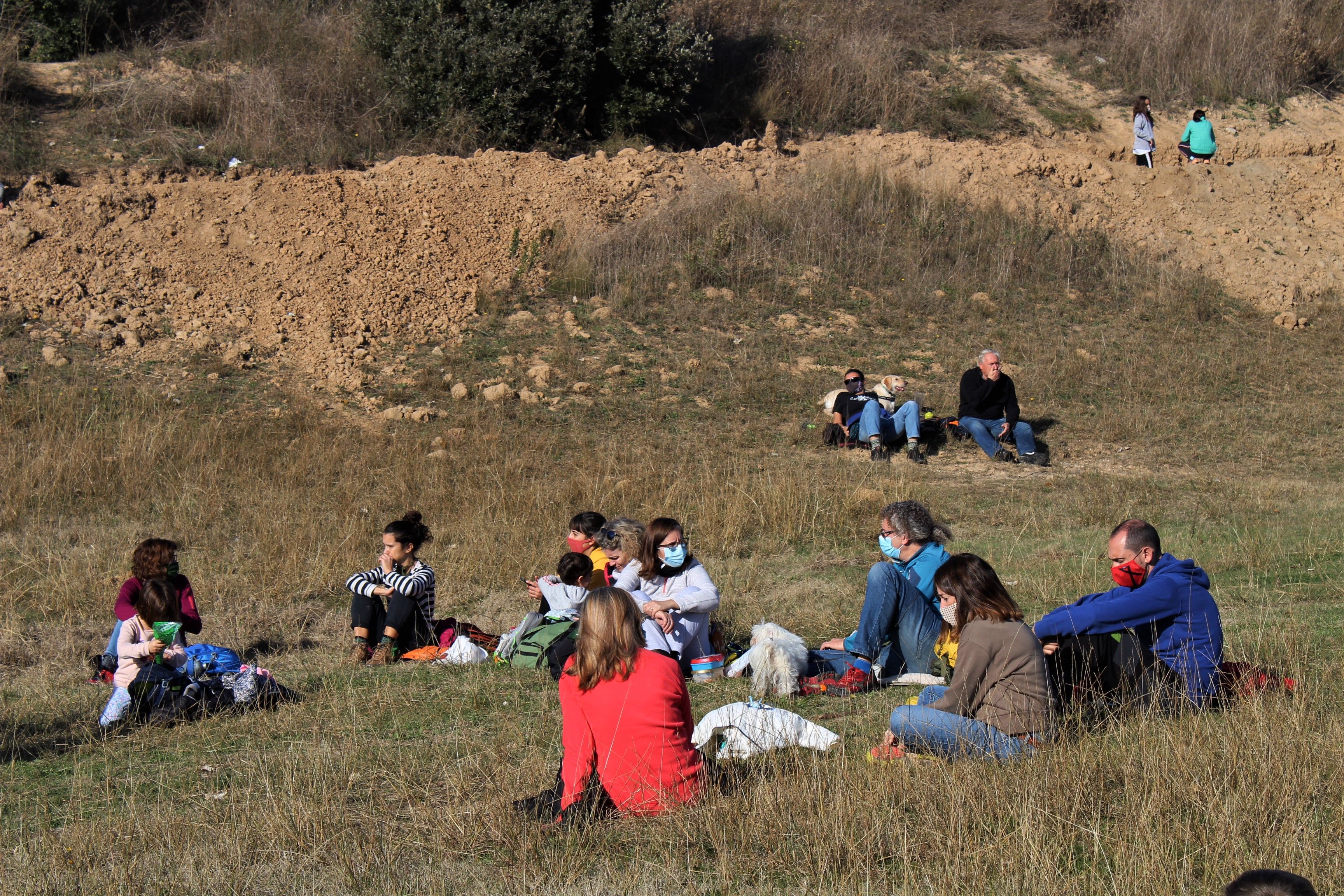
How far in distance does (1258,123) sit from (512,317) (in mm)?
15497

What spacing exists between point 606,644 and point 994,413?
9.91 meters

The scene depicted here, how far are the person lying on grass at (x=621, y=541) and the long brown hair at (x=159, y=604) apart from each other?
247cm

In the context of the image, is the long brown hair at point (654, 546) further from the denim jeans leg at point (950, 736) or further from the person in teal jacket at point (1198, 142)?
the person in teal jacket at point (1198, 142)

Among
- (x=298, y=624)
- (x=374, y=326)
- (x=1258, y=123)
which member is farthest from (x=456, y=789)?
(x=1258, y=123)

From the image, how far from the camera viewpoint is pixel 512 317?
→ 15.7 meters

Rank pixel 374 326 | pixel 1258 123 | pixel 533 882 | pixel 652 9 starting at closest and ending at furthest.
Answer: pixel 533 882 < pixel 374 326 < pixel 652 9 < pixel 1258 123

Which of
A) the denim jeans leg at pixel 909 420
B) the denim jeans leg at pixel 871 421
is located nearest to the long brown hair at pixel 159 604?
the denim jeans leg at pixel 871 421

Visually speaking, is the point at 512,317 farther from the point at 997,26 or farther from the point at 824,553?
the point at 997,26

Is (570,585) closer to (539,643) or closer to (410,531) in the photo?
(539,643)

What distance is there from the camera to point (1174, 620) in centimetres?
520

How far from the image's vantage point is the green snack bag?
19.3 feet

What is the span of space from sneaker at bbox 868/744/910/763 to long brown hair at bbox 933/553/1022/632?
602 mm

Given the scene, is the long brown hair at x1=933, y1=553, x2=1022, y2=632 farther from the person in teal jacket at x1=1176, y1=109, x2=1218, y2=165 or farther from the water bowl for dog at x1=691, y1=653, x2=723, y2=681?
the person in teal jacket at x1=1176, y1=109, x2=1218, y2=165

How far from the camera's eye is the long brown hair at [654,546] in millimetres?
6676
